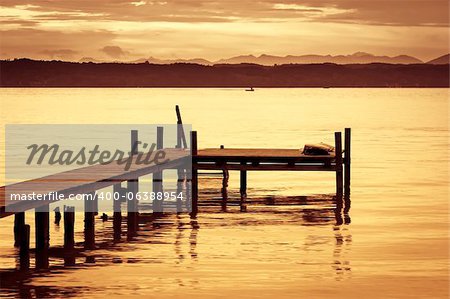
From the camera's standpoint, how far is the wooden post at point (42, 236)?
19.8 metres

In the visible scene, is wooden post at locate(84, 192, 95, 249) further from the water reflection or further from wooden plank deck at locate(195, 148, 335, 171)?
wooden plank deck at locate(195, 148, 335, 171)

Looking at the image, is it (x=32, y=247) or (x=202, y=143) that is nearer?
(x=32, y=247)

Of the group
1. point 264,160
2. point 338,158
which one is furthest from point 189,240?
point 338,158

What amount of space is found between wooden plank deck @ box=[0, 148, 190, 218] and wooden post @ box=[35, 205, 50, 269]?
403 millimetres

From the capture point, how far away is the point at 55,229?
24.5m

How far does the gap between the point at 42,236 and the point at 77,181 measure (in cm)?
182

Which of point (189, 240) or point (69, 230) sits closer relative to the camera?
point (69, 230)

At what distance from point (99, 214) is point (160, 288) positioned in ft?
32.1

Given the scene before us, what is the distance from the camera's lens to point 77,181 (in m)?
21.9

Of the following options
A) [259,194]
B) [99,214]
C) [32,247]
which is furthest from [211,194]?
[32,247]

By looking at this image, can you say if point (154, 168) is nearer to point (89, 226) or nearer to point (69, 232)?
point (89, 226)

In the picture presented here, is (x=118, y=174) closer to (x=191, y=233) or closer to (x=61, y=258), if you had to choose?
(x=191, y=233)

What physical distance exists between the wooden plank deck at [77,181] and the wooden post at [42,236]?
0.40m

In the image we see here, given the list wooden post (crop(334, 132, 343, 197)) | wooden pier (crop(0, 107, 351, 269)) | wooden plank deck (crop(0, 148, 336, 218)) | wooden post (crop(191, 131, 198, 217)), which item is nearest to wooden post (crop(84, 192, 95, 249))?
wooden pier (crop(0, 107, 351, 269))
